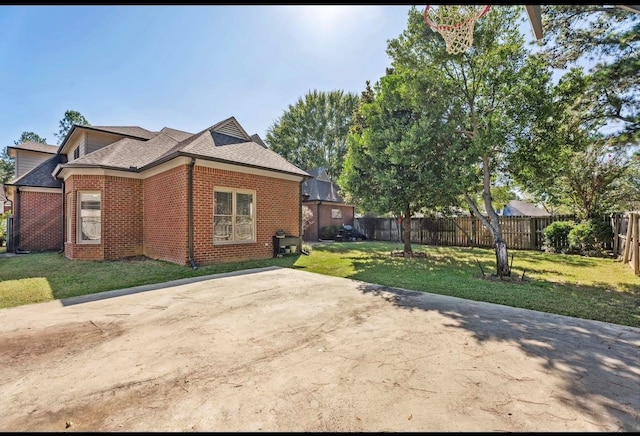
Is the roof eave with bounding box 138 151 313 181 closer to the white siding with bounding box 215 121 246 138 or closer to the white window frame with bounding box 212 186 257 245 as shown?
the white window frame with bounding box 212 186 257 245

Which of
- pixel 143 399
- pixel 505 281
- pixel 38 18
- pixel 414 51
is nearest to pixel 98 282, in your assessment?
pixel 143 399

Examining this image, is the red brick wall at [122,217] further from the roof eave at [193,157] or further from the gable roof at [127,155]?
the roof eave at [193,157]

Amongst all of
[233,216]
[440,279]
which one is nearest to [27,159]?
[233,216]

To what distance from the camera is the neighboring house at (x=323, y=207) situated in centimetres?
2152

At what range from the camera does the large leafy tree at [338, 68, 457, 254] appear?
9219 millimetres

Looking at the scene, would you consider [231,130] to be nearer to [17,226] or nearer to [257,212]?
[257,212]

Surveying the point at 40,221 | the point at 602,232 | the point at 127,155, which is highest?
the point at 127,155

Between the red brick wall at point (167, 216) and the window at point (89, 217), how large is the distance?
61.7 inches

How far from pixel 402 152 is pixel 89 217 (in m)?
11.6

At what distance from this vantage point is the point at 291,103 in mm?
37094

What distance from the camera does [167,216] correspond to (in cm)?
966

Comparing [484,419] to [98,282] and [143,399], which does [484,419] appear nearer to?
[143,399]

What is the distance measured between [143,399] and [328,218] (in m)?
20.1

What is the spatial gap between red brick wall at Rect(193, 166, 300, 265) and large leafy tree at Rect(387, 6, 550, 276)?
6325 mm
